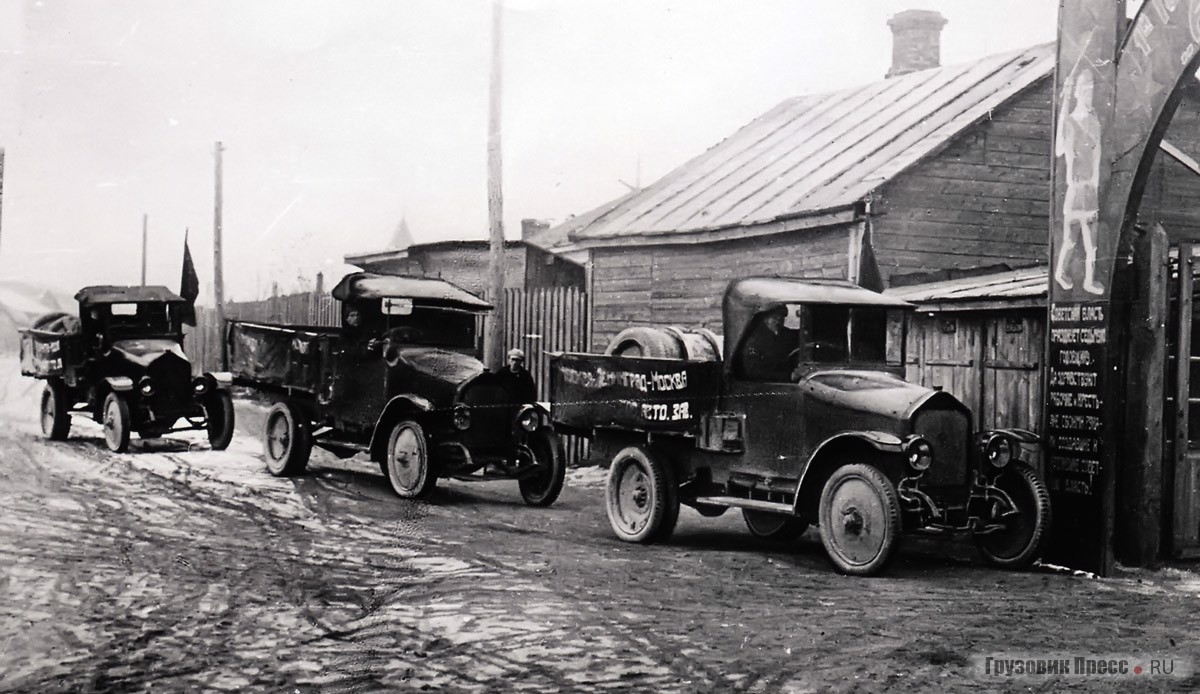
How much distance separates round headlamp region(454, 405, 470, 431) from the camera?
10.1 metres

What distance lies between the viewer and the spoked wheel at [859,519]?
7059 mm

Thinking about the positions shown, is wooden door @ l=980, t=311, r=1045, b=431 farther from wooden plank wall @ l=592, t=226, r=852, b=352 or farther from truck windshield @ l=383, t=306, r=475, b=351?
truck windshield @ l=383, t=306, r=475, b=351

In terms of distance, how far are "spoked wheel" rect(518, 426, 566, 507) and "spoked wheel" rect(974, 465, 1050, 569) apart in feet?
12.3

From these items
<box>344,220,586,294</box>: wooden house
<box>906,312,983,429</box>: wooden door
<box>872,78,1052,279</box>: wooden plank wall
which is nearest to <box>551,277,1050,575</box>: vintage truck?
<box>906,312,983,429</box>: wooden door

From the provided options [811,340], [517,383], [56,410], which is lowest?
[56,410]

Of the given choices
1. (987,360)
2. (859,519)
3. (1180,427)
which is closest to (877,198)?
(987,360)

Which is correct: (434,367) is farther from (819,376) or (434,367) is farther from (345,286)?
(819,376)

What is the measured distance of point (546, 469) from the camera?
10.2m

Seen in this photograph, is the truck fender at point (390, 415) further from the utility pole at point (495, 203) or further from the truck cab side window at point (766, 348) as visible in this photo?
the truck cab side window at point (766, 348)

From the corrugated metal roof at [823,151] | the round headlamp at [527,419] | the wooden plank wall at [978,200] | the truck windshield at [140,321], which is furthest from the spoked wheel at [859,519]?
the truck windshield at [140,321]

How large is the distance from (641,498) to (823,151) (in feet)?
22.4

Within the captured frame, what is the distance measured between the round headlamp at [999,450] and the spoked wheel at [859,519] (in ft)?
2.96

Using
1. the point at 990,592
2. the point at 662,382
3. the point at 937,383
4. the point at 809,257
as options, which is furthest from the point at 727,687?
the point at 809,257

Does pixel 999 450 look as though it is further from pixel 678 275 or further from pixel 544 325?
pixel 544 325
